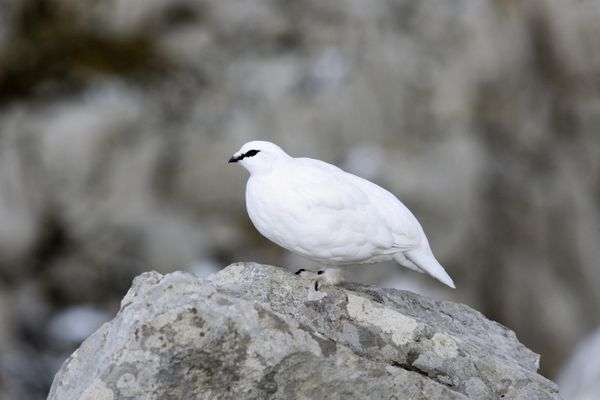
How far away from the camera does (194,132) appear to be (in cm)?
1002

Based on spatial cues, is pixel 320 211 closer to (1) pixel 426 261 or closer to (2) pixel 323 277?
(2) pixel 323 277

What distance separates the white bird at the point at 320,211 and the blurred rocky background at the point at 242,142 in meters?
5.50

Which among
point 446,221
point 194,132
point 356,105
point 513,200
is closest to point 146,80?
point 194,132

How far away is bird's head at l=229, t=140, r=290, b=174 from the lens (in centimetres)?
402

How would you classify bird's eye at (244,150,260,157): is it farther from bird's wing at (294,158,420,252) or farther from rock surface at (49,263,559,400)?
rock surface at (49,263,559,400)

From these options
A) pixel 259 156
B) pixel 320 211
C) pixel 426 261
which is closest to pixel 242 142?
pixel 426 261

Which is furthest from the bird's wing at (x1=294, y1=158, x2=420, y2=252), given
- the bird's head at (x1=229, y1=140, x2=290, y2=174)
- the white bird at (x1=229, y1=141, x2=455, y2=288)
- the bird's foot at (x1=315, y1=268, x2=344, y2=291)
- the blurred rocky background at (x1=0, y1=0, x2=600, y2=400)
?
the blurred rocky background at (x1=0, y1=0, x2=600, y2=400)

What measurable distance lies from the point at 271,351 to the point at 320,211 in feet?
2.83

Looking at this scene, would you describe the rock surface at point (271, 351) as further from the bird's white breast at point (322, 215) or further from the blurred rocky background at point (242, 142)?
the blurred rocky background at point (242, 142)

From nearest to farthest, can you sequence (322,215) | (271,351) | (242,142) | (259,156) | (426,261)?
(271,351)
(322,215)
(259,156)
(426,261)
(242,142)

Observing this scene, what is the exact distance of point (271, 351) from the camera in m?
3.27

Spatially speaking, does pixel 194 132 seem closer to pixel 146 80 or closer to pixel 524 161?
pixel 146 80

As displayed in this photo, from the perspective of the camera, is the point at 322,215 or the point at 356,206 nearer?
the point at 322,215

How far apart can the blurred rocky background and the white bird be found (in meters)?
5.50
